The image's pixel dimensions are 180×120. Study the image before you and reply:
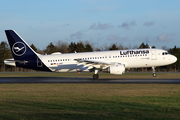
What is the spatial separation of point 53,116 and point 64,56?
2796 cm

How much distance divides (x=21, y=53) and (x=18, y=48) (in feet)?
2.99

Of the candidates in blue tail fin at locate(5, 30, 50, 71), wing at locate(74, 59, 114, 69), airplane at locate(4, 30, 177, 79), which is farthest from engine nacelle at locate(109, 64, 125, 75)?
blue tail fin at locate(5, 30, 50, 71)

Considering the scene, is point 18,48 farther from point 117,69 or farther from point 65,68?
point 117,69

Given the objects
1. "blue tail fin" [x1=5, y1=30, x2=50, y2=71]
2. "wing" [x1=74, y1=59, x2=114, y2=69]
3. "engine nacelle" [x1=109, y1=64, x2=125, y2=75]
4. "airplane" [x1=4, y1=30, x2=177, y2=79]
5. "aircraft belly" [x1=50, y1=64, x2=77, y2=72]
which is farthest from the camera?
"blue tail fin" [x1=5, y1=30, x2=50, y2=71]

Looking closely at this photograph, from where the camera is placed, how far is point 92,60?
119ft

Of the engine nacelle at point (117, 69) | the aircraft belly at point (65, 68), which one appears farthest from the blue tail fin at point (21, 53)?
the engine nacelle at point (117, 69)

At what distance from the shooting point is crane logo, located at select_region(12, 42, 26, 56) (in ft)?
124

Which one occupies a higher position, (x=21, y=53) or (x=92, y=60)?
(x=21, y=53)

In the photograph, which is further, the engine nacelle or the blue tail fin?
the blue tail fin

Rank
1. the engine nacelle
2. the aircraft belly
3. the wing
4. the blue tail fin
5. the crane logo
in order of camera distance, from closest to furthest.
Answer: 1. the engine nacelle
2. the wing
3. the aircraft belly
4. the blue tail fin
5. the crane logo

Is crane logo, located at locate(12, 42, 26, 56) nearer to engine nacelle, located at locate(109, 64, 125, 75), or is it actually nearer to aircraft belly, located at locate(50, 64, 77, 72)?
aircraft belly, located at locate(50, 64, 77, 72)

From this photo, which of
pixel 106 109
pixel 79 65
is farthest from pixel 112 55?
pixel 106 109

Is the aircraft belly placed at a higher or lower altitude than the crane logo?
lower

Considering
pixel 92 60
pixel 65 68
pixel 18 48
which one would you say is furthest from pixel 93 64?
pixel 18 48
